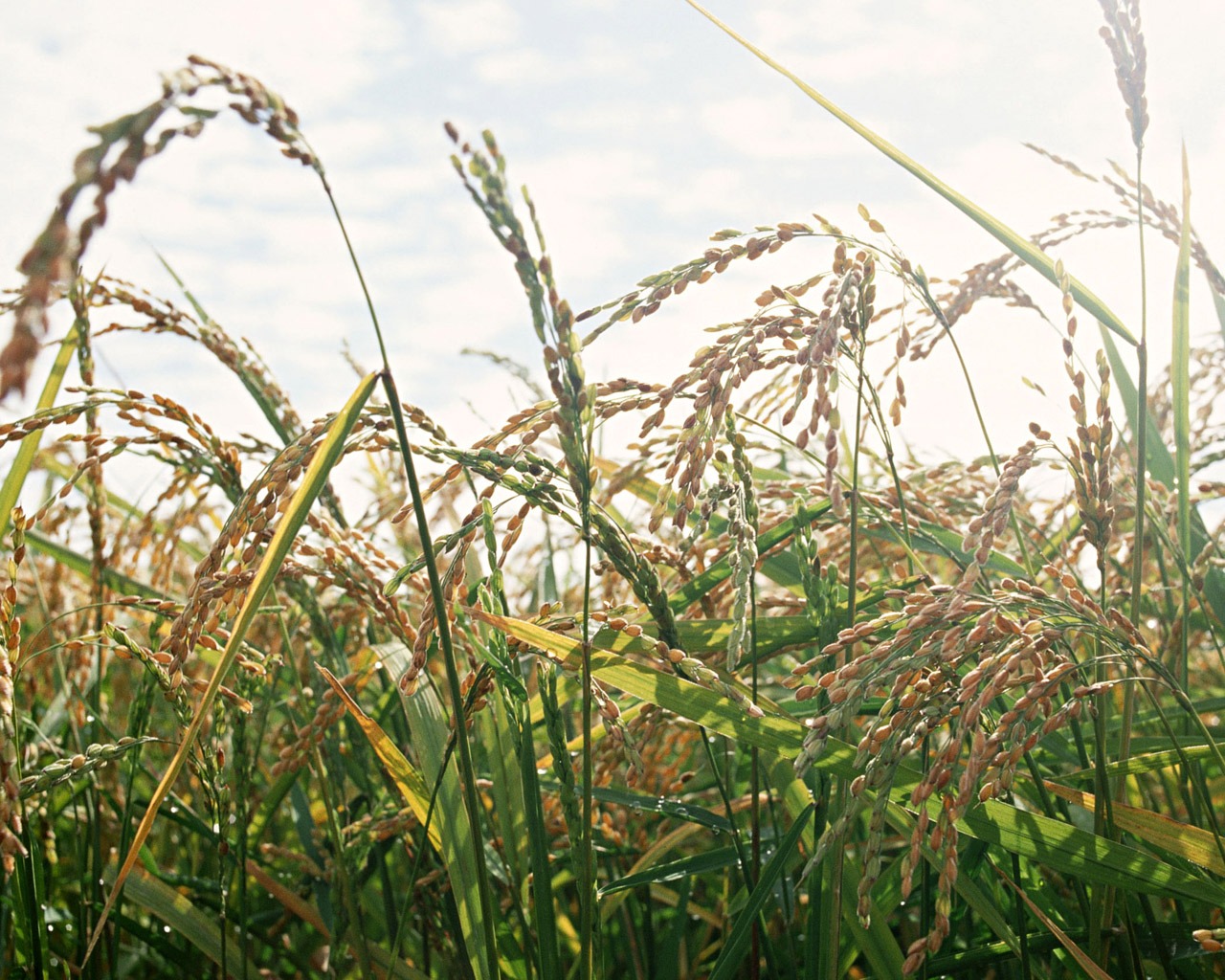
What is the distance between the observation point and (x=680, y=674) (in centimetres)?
145

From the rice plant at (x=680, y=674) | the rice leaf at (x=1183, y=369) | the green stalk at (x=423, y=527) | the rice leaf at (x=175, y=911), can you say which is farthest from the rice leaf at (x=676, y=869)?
the rice leaf at (x=1183, y=369)

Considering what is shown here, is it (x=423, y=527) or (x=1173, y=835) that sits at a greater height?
(x=423, y=527)

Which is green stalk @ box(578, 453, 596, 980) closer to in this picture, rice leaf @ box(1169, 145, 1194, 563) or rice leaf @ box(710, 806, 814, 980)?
rice leaf @ box(710, 806, 814, 980)

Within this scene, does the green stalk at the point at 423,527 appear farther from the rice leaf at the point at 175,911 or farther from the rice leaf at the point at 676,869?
the rice leaf at the point at 175,911

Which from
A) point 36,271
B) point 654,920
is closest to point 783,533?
point 654,920

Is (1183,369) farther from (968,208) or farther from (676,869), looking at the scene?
(676,869)

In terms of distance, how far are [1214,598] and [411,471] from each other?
159 centimetres

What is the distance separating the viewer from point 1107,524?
131 centimetres

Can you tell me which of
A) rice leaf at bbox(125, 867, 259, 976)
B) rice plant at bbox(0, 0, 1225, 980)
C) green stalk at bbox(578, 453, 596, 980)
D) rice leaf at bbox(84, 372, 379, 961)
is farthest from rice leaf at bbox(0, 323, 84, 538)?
green stalk at bbox(578, 453, 596, 980)

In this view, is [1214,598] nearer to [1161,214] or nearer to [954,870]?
[1161,214]

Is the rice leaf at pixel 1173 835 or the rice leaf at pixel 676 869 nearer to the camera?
the rice leaf at pixel 1173 835

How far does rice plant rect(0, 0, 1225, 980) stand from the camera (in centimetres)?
104

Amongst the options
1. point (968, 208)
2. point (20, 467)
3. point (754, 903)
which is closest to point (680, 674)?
point (754, 903)

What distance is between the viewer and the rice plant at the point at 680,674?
3.40ft
